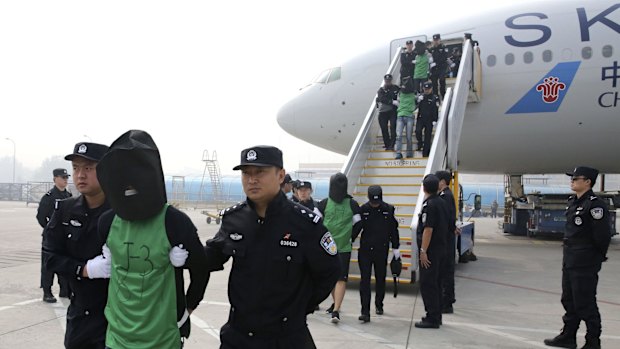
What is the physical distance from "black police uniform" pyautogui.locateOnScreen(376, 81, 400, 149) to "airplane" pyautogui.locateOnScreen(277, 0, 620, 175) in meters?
2.96

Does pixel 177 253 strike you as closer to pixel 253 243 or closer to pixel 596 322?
pixel 253 243

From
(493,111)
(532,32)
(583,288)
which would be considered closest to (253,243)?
(583,288)

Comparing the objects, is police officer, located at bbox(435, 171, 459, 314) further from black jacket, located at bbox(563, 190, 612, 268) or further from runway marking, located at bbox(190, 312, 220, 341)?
runway marking, located at bbox(190, 312, 220, 341)

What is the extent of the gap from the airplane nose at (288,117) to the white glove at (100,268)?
11.9m

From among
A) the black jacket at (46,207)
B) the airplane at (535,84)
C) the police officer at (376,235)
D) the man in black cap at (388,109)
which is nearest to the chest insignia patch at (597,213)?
the police officer at (376,235)

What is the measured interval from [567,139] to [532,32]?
112 inches

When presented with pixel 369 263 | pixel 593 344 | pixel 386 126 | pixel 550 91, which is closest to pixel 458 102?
pixel 386 126

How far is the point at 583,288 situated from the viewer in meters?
5.09

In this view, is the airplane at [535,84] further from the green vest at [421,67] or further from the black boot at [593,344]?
the black boot at [593,344]

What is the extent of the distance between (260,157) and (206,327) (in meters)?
3.65

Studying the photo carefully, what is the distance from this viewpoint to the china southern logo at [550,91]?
39.0 feet

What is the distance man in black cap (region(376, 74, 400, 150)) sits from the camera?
9.99 meters

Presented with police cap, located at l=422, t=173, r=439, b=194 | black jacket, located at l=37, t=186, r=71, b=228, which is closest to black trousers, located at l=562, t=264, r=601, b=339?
police cap, located at l=422, t=173, r=439, b=194

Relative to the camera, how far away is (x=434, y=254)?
591 cm
